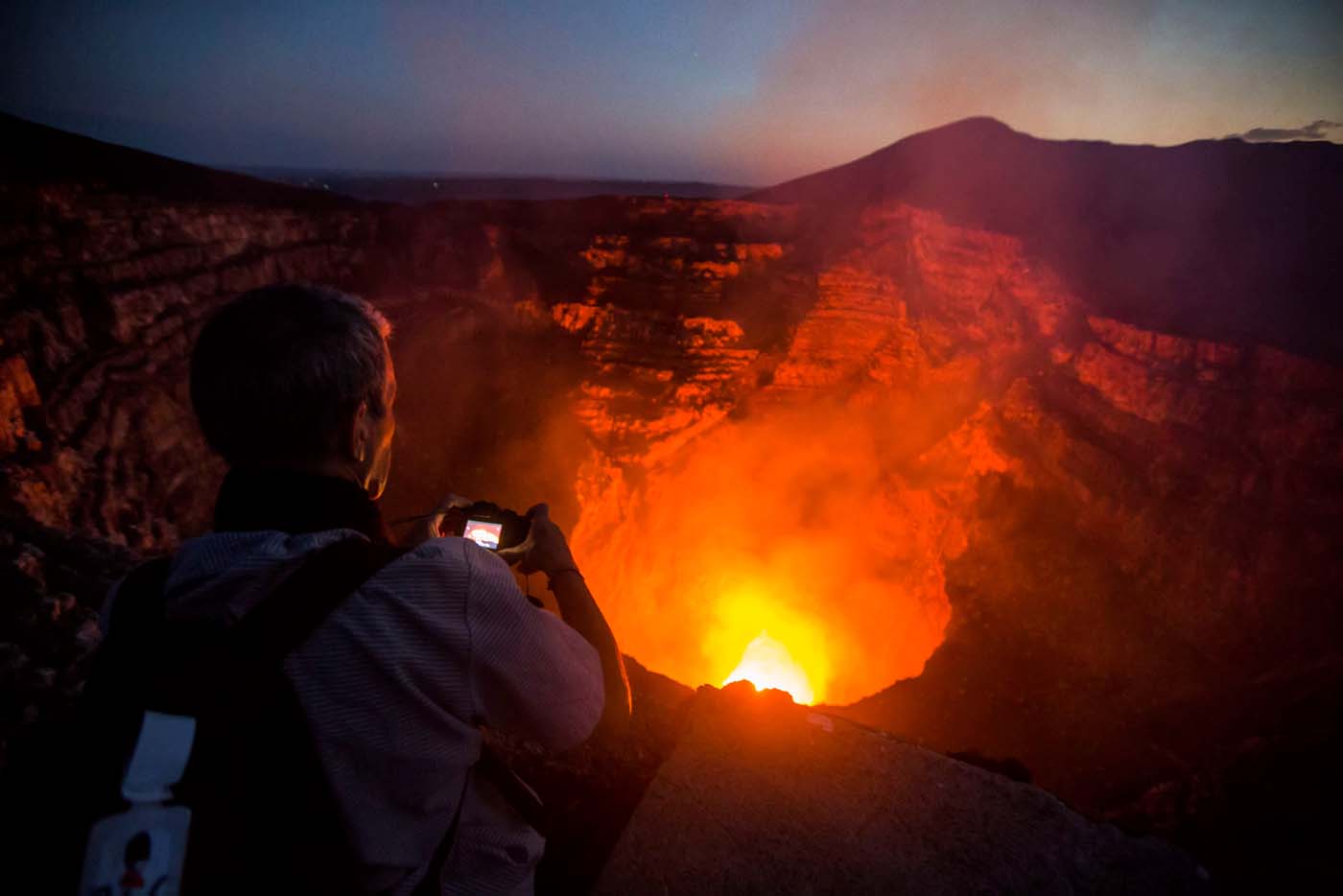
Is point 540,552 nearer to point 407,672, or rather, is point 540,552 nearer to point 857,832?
point 407,672

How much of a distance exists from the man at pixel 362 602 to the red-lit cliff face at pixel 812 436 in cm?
585

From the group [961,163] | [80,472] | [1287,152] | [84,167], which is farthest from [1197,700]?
[84,167]

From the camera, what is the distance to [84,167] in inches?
342

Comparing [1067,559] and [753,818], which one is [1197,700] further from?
[753,818]

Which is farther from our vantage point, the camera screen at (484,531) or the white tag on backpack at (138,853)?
the camera screen at (484,531)

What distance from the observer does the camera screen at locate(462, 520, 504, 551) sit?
2092 mm

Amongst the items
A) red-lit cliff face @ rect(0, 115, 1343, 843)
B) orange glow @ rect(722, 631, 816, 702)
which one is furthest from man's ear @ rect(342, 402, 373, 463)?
orange glow @ rect(722, 631, 816, 702)

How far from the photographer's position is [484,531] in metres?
2.14

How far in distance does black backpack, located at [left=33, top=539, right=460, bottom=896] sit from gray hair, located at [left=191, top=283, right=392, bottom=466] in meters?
0.30

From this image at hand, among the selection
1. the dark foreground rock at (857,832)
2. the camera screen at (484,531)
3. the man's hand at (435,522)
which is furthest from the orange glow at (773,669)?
the camera screen at (484,531)

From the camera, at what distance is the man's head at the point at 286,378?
1.28 m

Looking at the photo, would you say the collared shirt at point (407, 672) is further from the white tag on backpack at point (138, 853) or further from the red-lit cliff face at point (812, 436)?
the red-lit cliff face at point (812, 436)

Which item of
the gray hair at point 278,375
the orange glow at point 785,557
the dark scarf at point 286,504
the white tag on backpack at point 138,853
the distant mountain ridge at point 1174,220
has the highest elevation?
the distant mountain ridge at point 1174,220

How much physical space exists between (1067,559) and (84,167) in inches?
644
